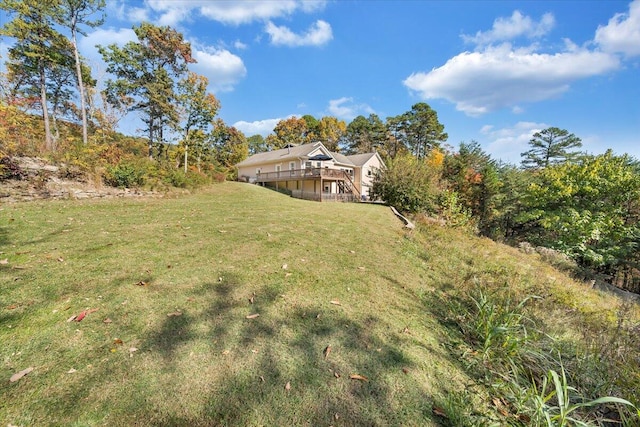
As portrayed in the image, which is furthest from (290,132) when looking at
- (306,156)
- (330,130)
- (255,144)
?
(306,156)

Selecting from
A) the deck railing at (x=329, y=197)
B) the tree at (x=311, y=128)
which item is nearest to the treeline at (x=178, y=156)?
the deck railing at (x=329, y=197)

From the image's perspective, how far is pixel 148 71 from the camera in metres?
19.6

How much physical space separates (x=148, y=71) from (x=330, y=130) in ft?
91.1

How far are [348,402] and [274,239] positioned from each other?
165 inches

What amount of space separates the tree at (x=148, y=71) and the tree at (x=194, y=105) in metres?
0.89

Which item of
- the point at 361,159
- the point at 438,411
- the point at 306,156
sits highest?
the point at 361,159

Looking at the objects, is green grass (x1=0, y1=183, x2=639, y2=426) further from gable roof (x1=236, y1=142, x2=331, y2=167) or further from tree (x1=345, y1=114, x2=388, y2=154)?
tree (x1=345, y1=114, x2=388, y2=154)

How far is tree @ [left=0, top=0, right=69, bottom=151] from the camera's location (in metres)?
13.2

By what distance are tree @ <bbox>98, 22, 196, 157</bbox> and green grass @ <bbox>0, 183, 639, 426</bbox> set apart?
17.6 m

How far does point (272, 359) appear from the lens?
2.59 m

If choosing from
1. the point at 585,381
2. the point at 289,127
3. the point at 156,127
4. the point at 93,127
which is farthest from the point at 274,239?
the point at 289,127

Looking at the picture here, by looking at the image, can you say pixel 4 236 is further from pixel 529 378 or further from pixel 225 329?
pixel 529 378

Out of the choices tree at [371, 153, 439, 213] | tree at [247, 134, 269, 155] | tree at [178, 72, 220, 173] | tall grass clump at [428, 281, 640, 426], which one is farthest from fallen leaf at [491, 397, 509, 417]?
tree at [247, 134, 269, 155]

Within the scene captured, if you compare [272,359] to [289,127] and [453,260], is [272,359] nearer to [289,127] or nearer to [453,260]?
[453,260]
